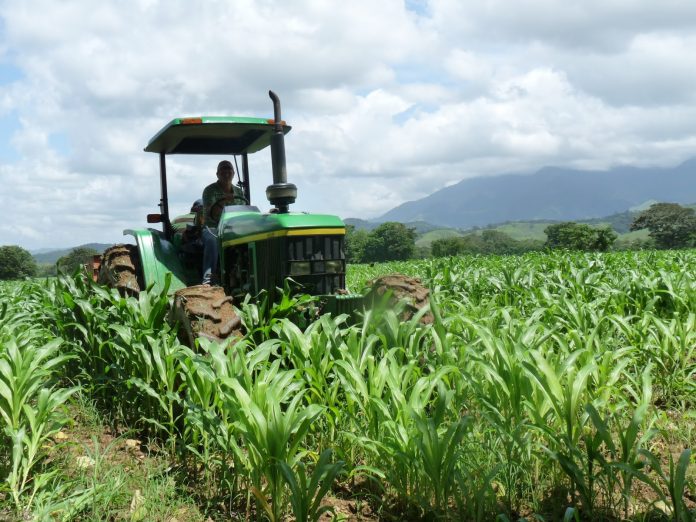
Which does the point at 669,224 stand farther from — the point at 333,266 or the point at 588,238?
the point at 333,266

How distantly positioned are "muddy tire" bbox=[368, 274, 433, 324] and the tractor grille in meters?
0.34

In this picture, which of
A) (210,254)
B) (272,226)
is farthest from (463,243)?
(272,226)

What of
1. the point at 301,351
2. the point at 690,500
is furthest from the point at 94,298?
the point at 690,500

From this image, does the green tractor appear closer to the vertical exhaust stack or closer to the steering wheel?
the vertical exhaust stack

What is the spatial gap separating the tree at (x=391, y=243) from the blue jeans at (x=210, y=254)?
64.5 meters

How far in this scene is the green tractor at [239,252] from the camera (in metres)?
4.96

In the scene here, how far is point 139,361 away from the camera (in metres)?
4.46

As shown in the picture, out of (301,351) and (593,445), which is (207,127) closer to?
(301,351)

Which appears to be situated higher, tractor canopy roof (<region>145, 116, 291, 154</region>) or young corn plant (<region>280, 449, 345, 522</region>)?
tractor canopy roof (<region>145, 116, 291, 154</region>)

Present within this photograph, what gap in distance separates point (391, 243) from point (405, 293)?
67187 mm

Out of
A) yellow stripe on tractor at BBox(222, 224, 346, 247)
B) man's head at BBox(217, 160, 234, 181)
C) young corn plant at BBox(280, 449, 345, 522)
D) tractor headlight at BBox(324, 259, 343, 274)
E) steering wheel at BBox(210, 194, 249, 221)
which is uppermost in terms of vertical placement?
man's head at BBox(217, 160, 234, 181)

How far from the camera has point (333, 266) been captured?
17.4 feet

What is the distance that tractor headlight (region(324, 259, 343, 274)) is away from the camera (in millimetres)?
5270

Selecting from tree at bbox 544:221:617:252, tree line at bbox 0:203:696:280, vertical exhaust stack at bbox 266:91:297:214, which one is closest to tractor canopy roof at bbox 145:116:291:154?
vertical exhaust stack at bbox 266:91:297:214
